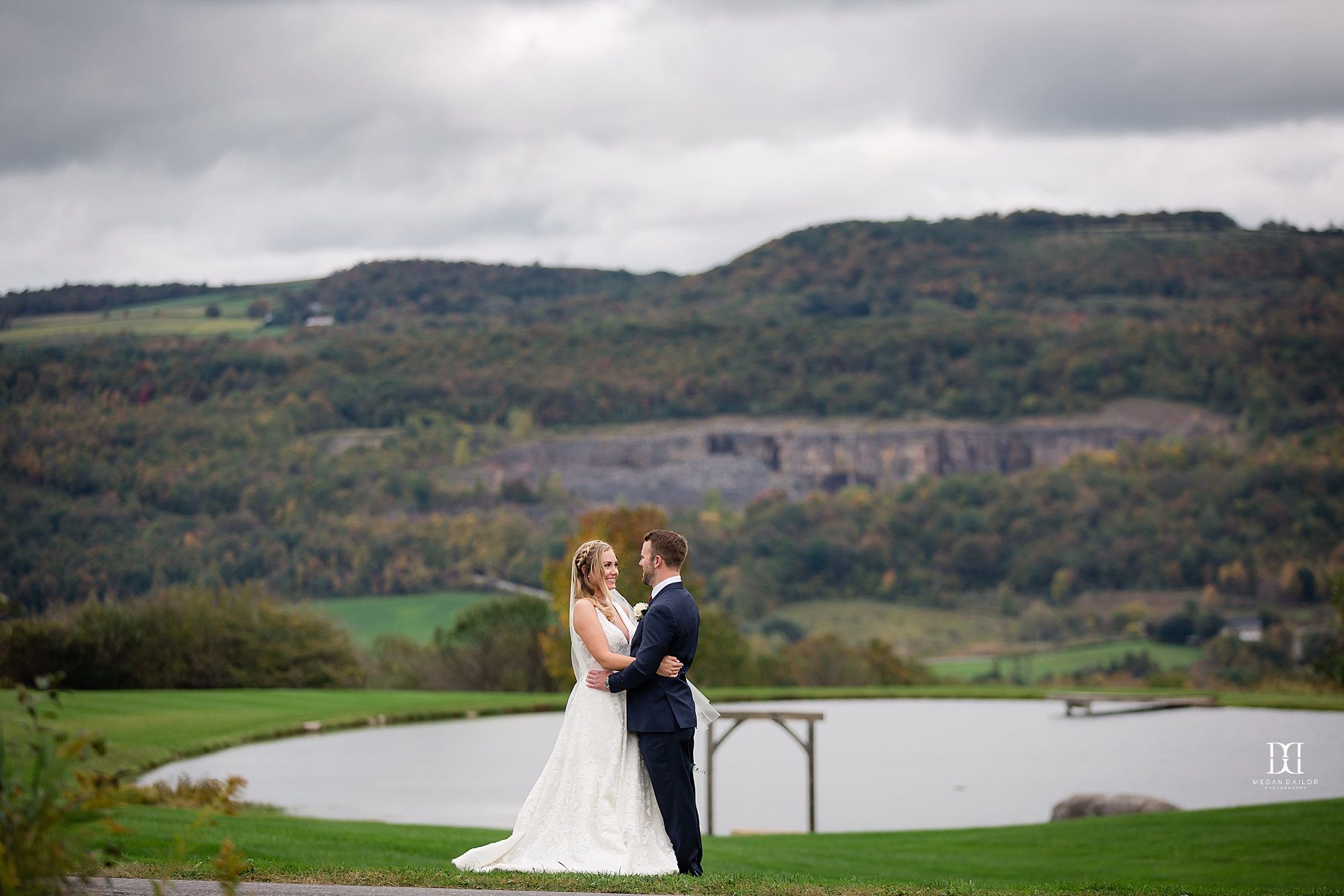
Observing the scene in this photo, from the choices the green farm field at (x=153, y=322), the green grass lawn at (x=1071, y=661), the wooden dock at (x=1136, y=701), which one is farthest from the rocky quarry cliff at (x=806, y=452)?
the wooden dock at (x=1136, y=701)

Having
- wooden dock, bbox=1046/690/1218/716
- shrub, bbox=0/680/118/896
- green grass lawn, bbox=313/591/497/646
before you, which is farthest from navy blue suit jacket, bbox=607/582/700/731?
green grass lawn, bbox=313/591/497/646

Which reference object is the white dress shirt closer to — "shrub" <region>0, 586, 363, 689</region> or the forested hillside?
"shrub" <region>0, 586, 363, 689</region>

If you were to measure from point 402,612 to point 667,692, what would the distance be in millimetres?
79463

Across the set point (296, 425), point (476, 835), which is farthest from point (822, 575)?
point (476, 835)

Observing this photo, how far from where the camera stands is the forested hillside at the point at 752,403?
9631 cm

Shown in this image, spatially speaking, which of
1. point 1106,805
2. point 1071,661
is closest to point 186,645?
point 1106,805

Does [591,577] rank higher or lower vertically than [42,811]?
higher

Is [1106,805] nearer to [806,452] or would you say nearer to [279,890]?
[279,890]

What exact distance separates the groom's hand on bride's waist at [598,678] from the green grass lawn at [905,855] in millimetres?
945

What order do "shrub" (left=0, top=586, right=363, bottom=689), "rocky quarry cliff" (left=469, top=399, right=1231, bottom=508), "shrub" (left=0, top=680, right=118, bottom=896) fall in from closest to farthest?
"shrub" (left=0, top=680, right=118, bottom=896)
"shrub" (left=0, top=586, right=363, bottom=689)
"rocky quarry cliff" (left=469, top=399, right=1231, bottom=508)

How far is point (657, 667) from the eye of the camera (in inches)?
257

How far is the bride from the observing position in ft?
21.6

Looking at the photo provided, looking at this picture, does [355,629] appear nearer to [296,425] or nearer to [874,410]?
[296,425]

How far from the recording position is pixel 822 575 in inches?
3661
